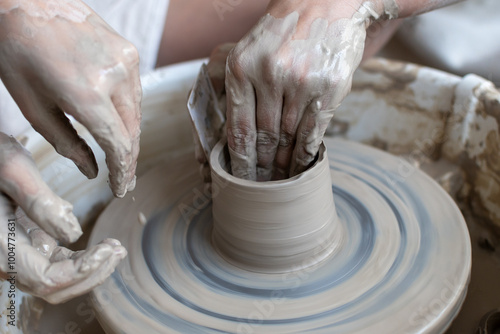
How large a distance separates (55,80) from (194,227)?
0.59 meters

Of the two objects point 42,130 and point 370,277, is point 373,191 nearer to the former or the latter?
point 370,277

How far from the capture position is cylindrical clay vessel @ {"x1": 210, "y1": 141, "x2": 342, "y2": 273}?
1.05m

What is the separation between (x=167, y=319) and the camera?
1068mm

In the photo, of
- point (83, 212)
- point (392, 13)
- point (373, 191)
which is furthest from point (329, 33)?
point (83, 212)

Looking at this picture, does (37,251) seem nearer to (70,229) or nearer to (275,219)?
(70,229)

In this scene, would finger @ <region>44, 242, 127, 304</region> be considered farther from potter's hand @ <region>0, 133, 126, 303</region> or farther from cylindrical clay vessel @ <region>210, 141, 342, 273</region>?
cylindrical clay vessel @ <region>210, 141, 342, 273</region>

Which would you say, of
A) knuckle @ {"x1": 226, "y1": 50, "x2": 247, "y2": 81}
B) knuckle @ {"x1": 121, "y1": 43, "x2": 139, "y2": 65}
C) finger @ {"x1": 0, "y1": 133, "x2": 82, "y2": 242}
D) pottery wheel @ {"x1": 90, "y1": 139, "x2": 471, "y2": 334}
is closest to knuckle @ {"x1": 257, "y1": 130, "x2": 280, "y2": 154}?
knuckle @ {"x1": 226, "y1": 50, "x2": 247, "y2": 81}

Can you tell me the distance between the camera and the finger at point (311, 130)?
113cm

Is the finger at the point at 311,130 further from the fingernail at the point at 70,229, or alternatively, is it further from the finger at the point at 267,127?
the fingernail at the point at 70,229

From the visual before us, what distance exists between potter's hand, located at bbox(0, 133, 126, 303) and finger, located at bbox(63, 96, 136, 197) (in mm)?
125

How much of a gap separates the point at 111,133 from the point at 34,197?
6.8 inches

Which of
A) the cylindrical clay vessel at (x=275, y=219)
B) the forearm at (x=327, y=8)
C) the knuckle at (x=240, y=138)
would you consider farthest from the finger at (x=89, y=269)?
the forearm at (x=327, y=8)

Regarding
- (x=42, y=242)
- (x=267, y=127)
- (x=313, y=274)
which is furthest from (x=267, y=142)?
(x=42, y=242)

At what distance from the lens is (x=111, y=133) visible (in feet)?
2.88
